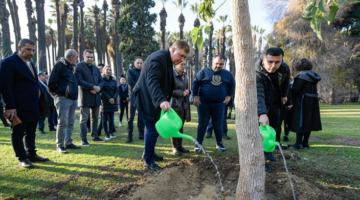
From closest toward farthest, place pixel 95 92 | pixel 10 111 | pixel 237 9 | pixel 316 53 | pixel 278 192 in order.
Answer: pixel 237 9
pixel 278 192
pixel 10 111
pixel 95 92
pixel 316 53

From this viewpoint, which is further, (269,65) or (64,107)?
(64,107)

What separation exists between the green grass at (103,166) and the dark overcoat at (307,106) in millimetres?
549

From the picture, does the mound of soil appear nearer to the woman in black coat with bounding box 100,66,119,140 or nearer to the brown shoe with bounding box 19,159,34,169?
the brown shoe with bounding box 19,159,34,169

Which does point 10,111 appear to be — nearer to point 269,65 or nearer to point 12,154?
point 12,154

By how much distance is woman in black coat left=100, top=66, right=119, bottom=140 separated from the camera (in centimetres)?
543

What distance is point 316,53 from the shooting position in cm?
2125

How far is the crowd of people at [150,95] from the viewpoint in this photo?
3.03 meters

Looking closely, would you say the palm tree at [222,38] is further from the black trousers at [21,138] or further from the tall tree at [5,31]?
the black trousers at [21,138]

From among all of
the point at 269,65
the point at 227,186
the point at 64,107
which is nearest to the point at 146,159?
the point at 227,186

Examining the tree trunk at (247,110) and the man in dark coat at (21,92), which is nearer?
the tree trunk at (247,110)

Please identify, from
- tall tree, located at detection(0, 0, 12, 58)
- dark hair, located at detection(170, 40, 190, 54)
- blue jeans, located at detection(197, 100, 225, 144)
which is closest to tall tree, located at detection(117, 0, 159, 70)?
tall tree, located at detection(0, 0, 12, 58)

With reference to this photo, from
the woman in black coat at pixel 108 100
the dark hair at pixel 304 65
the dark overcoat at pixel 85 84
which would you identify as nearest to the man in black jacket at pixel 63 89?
the dark overcoat at pixel 85 84

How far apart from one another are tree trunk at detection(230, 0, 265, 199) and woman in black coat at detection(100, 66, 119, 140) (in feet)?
13.6

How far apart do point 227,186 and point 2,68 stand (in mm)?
3819
